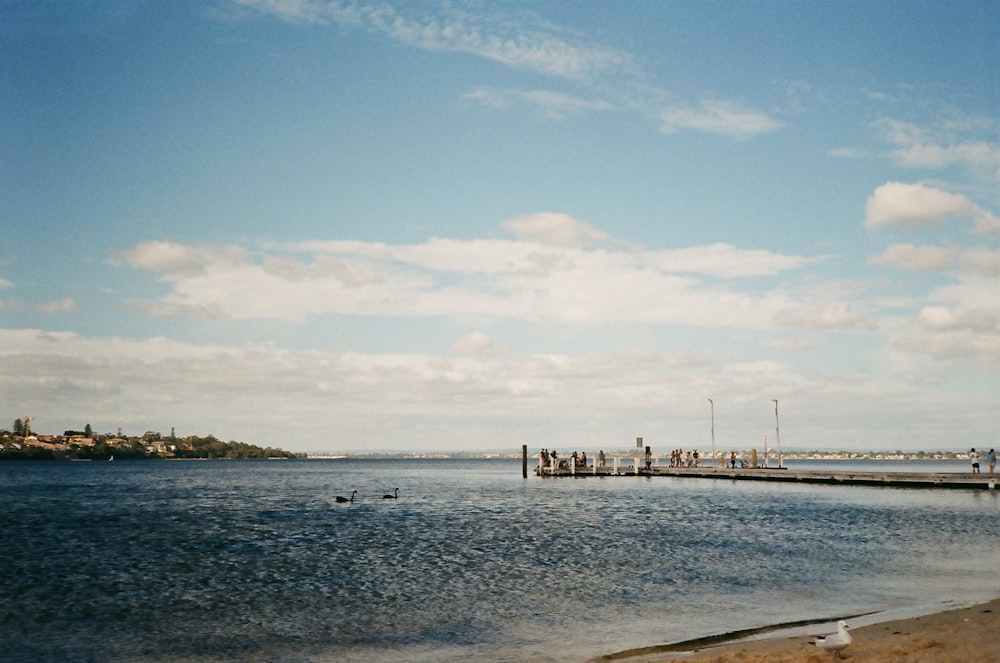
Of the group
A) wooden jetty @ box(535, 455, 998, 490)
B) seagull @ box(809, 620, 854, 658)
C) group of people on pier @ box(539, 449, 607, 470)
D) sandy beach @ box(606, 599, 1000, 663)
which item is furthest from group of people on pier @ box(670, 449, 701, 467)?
seagull @ box(809, 620, 854, 658)

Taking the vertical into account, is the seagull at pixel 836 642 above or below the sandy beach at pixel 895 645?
above

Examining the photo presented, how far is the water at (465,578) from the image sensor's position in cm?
1827

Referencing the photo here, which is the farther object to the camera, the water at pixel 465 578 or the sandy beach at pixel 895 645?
the water at pixel 465 578

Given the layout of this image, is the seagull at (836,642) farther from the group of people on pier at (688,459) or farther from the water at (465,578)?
the group of people on pier at (688,459)

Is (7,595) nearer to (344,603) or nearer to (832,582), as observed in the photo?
(344,603)

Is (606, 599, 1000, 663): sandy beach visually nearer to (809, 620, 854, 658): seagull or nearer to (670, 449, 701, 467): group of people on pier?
(809, 620, 854, 658): seagull

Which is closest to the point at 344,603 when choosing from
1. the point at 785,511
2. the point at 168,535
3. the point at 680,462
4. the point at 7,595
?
the point at 7,595

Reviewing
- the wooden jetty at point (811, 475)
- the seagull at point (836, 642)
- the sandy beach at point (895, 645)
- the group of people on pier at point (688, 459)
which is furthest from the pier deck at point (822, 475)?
the seagull at point (836, 642)

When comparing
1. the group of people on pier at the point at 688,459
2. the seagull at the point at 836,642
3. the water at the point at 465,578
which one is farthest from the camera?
the group of people on pier at the point at 688,459

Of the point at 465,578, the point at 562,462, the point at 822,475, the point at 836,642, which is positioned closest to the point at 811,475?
the point at 822,475

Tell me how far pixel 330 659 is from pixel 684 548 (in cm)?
2007

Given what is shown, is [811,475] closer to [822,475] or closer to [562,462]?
[822,475]

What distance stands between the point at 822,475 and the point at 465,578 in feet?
187

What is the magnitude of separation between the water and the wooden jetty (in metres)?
7.73
